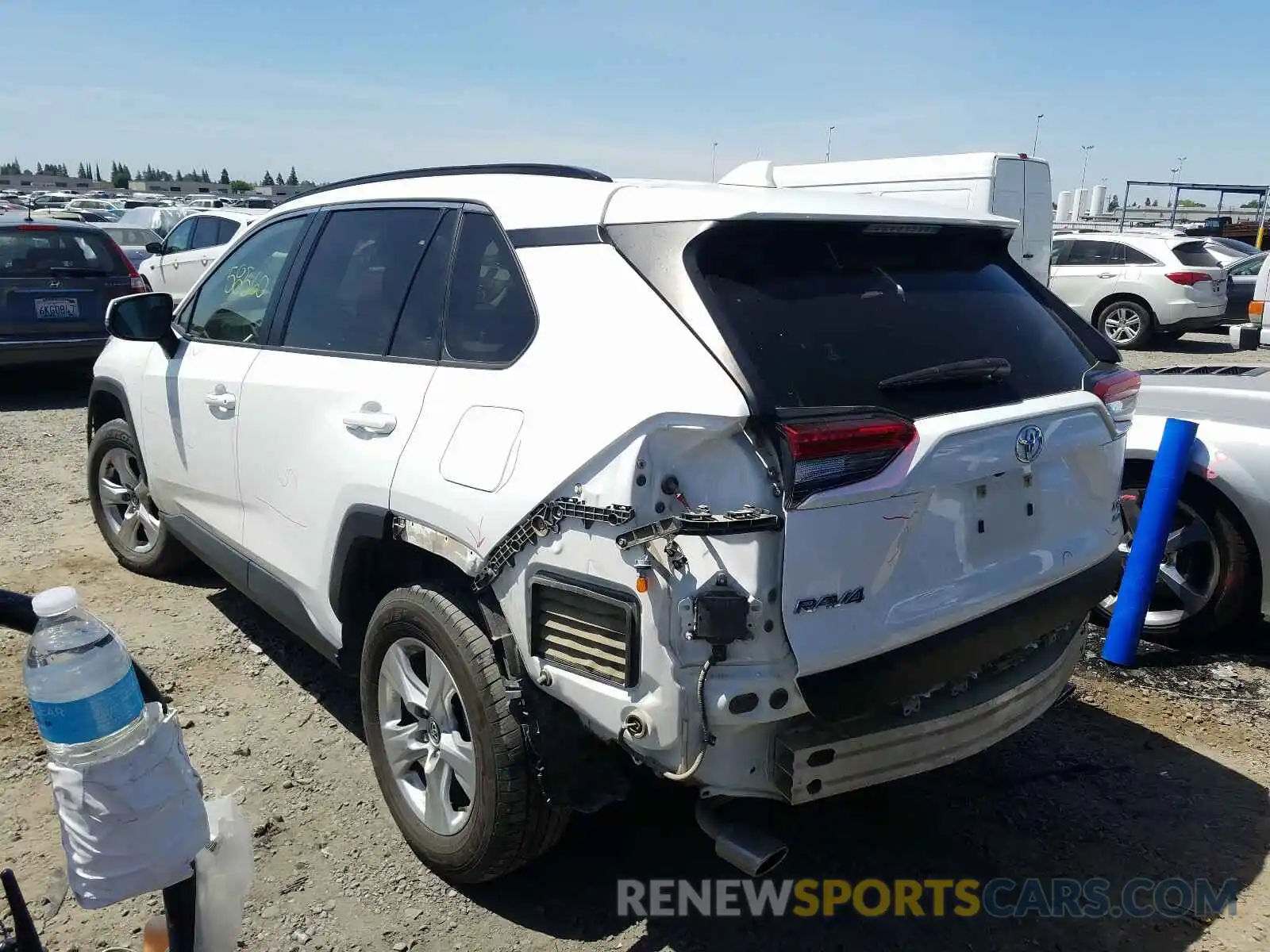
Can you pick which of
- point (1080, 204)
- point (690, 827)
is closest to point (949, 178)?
point (690, 827)

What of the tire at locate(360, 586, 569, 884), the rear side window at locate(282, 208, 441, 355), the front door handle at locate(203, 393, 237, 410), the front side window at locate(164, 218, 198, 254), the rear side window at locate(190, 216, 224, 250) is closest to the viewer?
the tire at locate(360, 586, 569, 884)

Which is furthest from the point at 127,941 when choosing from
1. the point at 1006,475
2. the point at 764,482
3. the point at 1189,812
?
the point at 1189,812

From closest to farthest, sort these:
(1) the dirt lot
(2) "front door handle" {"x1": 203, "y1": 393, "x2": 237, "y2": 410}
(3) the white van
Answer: (1) the dirt lot
(2) "front door handle" {"x1": 203, "y1": 393, "x2": 237, "y2": 410}
(3) the white van

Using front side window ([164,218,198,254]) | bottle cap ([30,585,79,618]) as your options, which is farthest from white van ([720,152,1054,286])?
front side window ([164,218,198,254])

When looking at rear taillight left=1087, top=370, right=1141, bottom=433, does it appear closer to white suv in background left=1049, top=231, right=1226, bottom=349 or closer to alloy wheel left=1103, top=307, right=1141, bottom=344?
white suv in background left=1049, top=231, right=1226, bottom=349

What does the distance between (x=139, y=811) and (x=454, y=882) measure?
57.4 inches

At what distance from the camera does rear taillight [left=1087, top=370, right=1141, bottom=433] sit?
2.77 meters

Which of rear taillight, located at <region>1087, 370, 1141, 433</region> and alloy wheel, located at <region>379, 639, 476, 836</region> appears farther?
rear taillight, located at <region>1087, 370, 1141, 433</region>

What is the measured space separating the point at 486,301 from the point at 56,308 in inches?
314

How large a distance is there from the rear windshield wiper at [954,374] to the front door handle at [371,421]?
1.37 meters

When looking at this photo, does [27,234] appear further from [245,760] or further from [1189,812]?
[1189,812]

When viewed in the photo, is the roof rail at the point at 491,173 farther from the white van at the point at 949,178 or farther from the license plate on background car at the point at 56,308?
the license plate on background car at the point at 56,308

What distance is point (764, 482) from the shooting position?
2010mm

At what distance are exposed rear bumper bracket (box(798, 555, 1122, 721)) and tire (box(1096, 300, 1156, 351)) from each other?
43.5 feet
